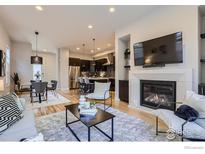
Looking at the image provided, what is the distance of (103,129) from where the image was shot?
243 centimetres

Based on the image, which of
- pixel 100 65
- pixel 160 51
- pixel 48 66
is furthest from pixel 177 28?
pixel 48 66

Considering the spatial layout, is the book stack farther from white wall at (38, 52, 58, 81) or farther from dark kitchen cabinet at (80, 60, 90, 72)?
white wall at (38, 52, 58, 81)

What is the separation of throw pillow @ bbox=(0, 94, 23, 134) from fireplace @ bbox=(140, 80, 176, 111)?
3253mm

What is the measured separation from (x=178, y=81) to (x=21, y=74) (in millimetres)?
7588

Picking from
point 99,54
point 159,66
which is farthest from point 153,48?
point 99,54

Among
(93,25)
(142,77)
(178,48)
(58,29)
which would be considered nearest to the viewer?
(178,48)

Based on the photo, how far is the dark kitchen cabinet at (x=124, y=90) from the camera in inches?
178

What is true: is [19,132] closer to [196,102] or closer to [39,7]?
[196,102]

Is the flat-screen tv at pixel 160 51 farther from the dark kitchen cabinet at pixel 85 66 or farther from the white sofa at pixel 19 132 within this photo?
the dark kitchen cabinet at pixel 85 66

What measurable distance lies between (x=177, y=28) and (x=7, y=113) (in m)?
3.78

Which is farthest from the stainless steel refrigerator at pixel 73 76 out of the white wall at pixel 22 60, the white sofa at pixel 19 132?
the white sofa at pixel 19 132

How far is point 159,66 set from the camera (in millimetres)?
3373

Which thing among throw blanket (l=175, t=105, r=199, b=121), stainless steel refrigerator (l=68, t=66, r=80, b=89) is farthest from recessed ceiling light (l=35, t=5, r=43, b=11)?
stainless steel refrigerator (l=68, t=66, r=80, b=89)
